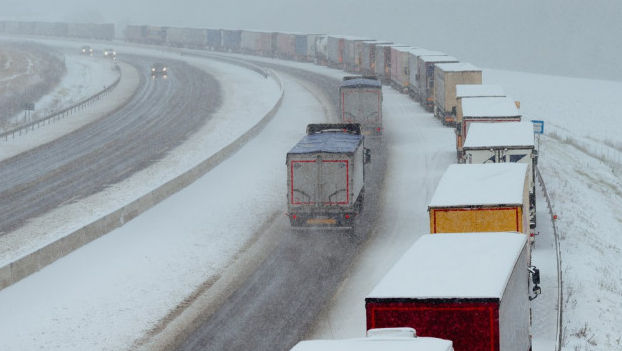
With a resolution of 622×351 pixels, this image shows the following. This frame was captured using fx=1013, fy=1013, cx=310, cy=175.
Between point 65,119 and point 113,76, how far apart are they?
34.7 m

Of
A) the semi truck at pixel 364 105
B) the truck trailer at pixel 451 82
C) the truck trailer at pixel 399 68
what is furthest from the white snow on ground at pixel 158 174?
the truck trailer at pixel 451 82

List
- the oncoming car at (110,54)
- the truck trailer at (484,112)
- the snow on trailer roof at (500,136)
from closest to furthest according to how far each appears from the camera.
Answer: the snow on trailer roof at (500,136)
the truck trailer at (484,112)
the oncoming car at (110,54)

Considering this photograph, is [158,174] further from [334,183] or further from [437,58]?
[437,58]

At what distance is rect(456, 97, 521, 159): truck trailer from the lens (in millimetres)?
39406

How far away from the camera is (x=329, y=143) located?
33188 millimetres

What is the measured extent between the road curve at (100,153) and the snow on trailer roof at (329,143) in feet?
34.2

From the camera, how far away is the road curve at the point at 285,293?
23.1 m

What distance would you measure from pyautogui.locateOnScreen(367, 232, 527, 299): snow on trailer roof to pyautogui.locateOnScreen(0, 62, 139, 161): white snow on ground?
1429 inches

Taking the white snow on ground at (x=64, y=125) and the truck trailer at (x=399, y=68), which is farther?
the truck trailer at (x=399, y=68)

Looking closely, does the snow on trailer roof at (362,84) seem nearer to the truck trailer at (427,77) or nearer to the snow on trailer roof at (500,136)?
the truck trailer at (427,77)

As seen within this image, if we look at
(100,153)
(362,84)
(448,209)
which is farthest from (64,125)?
(448,209)

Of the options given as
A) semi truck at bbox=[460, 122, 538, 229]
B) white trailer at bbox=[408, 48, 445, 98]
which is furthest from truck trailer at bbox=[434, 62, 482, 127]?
semi truck at bbox=[460, 122, 538, 229]

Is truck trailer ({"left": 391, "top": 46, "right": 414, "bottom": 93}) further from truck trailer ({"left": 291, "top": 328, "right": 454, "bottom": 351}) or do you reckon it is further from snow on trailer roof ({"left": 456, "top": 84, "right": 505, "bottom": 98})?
truck trailer ({"left": 291, "top": 328, "right": 454, "bottom": 351})

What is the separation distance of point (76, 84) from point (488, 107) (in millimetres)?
61765
